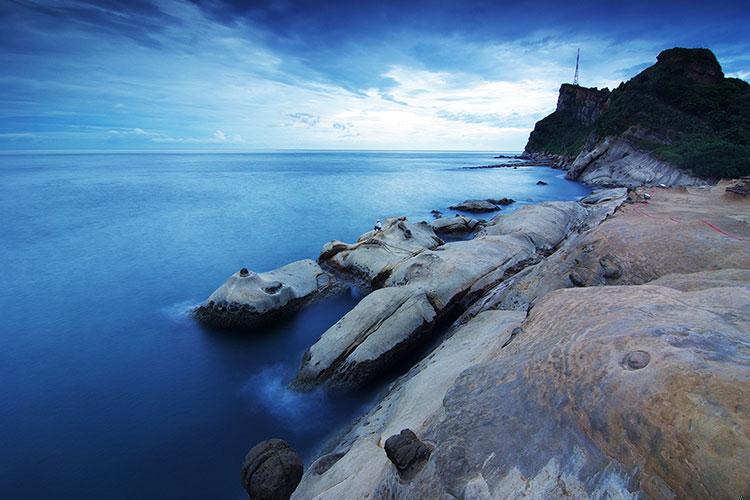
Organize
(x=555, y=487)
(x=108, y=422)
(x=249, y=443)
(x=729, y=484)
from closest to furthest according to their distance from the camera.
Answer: (x=729, y=484) → (x=555, y=487) → (x=249, y=443) → (x=108, y=422)

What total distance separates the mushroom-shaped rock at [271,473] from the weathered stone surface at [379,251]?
34.5 ft

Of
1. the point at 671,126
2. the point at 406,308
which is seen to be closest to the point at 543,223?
the point at 406,308

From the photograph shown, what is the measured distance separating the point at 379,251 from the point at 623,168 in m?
52.2

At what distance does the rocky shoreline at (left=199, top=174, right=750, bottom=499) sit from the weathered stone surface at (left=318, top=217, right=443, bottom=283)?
532 centimetres

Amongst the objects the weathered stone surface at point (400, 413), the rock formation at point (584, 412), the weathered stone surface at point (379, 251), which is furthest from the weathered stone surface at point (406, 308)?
the rock formation at point (584, 412)

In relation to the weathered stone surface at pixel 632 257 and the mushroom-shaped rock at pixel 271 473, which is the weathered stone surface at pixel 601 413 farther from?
the weathered stone surface at pixel 632 257

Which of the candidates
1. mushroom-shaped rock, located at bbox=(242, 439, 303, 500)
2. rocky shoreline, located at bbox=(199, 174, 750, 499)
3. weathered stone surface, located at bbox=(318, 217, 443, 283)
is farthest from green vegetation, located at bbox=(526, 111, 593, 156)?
mushroom-shaped rock, located at bbox=(242, 439, 303, 500)

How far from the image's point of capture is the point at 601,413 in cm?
399

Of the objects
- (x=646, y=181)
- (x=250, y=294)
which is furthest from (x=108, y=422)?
(x=646, y=181)

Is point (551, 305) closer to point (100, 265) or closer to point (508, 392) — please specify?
point (508, 392)

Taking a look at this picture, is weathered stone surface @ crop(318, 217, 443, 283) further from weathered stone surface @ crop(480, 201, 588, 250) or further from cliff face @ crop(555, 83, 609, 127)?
cliff face @ crop(555, 83, 609, 127)

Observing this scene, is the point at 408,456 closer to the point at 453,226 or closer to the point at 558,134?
the point at 453,226

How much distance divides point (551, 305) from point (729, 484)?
3834 millimetres

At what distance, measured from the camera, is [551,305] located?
672 centimetres
